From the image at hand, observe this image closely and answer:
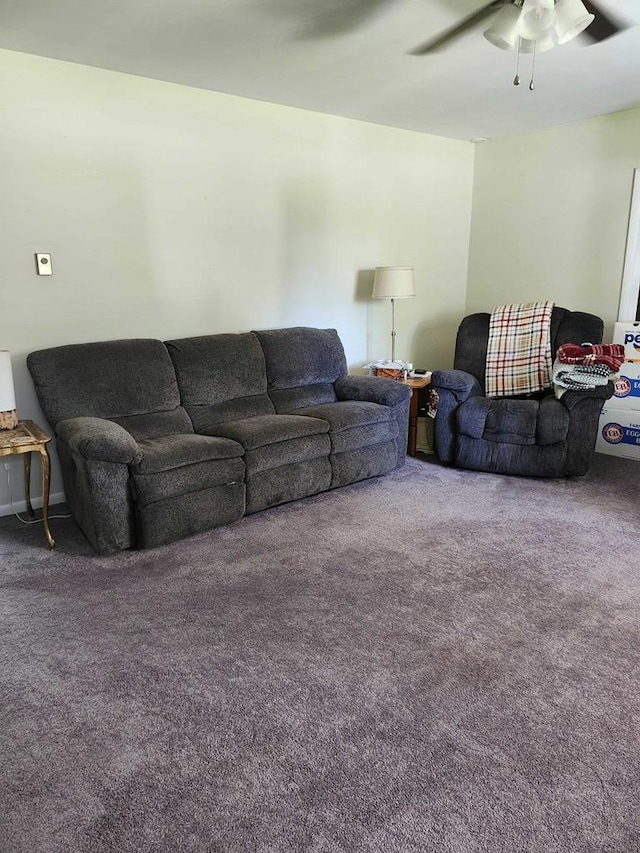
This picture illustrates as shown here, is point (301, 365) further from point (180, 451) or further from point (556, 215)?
point (556, 215)

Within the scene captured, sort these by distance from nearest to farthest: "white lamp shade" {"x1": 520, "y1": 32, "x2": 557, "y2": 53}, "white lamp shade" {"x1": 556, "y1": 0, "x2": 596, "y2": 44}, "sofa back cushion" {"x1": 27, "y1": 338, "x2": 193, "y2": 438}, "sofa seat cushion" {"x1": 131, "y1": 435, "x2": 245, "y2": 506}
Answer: "white lamp shade" {"x1": 556, "y1": 0, "x2": 596, "y2": 44}, "white lamp shade" {"x1": 520, "y1": 32, "x2": 557, "y2": 53}, "sofa seat cushion" {"x1": 131, "y1": 435, "x2": 245, "y2": 506}, "sofa back cushion" {"x1": 27, "y1": 338, "x2": 193, "y2": 438}

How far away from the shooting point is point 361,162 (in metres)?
4.46

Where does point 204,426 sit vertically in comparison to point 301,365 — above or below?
below

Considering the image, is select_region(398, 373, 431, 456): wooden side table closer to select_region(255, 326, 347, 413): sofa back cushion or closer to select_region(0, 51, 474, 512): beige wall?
select_region(255, 326, 347, 413): sofa back cushion

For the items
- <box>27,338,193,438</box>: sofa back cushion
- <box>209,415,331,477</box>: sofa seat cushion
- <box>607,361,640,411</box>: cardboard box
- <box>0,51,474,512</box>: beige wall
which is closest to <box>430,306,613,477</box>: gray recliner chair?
<box>607,361,640,411</box>: cardboard box

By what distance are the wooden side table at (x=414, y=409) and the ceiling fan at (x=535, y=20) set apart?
7.03 ft

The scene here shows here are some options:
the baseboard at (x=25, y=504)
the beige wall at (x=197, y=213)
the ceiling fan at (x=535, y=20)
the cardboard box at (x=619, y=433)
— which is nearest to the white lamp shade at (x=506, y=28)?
the ceiling fan at (x=535, y=20)

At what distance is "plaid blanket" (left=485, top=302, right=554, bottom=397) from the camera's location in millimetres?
4219

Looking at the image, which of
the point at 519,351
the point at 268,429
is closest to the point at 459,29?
the point at 268,429

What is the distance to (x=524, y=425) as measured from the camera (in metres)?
3.71

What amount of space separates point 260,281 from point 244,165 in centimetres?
74

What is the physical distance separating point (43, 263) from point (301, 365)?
1664 mm

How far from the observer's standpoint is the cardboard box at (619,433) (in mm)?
4234

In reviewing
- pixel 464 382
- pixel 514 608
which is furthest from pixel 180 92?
pixel 514 608
